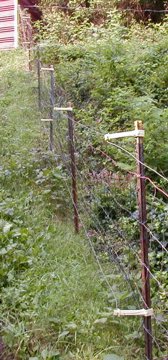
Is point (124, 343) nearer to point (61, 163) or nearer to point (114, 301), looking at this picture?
point (114, 301)

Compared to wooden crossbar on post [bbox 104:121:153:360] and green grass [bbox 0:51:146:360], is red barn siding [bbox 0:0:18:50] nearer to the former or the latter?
green grass [bbox 0:51:146:360]

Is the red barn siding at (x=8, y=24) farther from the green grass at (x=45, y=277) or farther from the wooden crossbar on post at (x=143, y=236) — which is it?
the wooden crossbar on post at (x=143, y=236)

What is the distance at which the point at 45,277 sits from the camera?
3754mm

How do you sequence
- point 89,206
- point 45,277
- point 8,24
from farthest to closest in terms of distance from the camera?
point 8,24 → point 89,206 → point 45,277

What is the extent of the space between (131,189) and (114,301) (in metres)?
1.58

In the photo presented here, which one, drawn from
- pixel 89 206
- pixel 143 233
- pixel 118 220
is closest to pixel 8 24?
pixel 89 206

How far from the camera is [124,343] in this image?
321 centimetres

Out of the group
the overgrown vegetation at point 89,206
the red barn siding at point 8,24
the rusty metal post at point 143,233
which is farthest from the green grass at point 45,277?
the red barn siding at point 8,24

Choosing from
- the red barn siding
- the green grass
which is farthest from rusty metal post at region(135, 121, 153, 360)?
the red barn siding

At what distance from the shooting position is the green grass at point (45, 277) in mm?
3166

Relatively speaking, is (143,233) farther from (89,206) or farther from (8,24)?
(8,24)

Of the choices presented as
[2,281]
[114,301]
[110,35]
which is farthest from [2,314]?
[110,35]

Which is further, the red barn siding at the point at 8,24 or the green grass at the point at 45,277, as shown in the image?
the red barn siding at the point at 8,24

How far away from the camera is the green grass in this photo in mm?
3166
